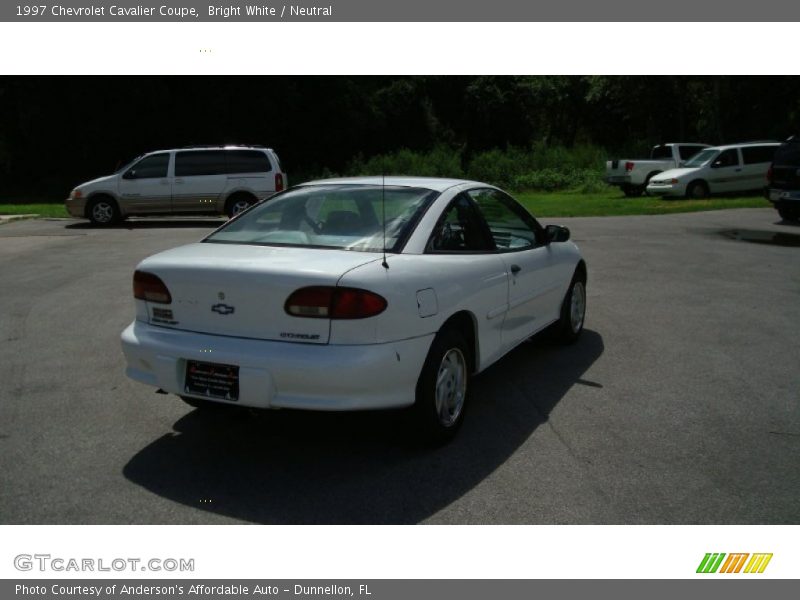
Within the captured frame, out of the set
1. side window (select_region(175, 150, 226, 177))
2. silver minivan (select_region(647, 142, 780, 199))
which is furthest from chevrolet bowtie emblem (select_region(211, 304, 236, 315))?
silver minivan (select_region(647, 142, 780, 199))

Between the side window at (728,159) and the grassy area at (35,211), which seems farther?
the side window at (728,159)

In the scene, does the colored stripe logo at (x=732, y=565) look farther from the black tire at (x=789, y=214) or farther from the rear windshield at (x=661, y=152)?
the rear windshield at (x=661, y=152)

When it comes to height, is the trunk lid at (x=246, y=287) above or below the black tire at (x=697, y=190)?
above

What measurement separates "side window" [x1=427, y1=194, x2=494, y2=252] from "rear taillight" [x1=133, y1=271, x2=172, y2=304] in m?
1.52

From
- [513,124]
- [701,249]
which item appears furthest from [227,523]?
[513,124]

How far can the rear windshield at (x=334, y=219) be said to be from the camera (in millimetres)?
4707

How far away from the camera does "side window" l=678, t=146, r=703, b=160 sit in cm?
2785

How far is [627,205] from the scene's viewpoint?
23344mm

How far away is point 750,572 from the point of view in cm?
349

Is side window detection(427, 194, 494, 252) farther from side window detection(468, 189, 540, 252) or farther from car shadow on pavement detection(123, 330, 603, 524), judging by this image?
car shadow on pavement detection(123, 330, 603, 524)

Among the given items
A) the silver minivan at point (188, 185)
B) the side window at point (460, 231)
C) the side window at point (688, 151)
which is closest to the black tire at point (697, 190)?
the side window at point (688, 151)

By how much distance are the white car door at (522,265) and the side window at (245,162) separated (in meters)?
13.7

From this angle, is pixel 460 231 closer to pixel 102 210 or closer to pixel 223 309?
pixel 223 309

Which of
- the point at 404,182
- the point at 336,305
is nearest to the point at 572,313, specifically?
the point at 404,182
